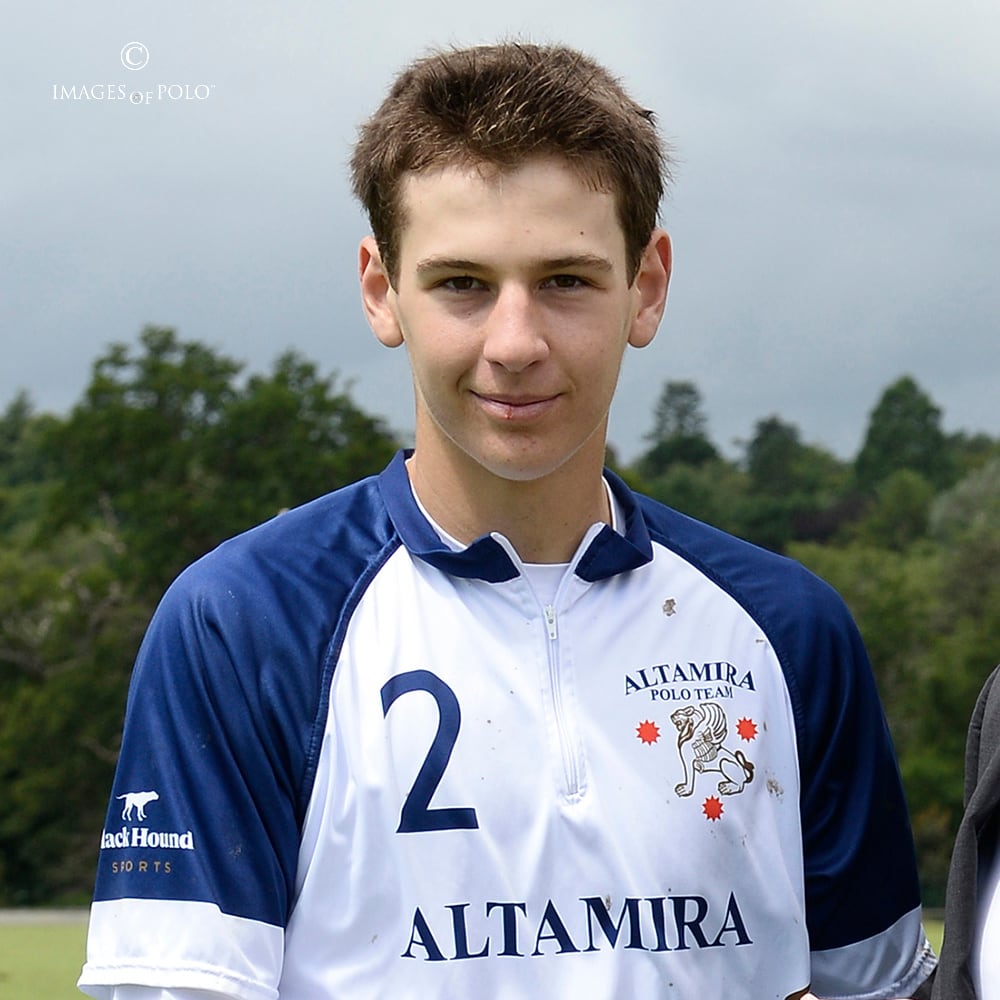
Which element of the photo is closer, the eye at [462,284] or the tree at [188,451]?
the eye at [462,284]

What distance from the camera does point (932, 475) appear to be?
71.1m

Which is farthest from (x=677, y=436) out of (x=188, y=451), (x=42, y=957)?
(x=42, y=957)

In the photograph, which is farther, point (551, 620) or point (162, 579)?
point (162, 579)

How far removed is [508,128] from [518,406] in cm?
40

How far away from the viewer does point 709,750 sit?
273 cm

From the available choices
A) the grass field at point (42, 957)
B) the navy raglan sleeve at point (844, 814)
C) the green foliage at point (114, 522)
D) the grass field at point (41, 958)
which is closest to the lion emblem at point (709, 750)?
the navy raglan sleeve at point (844, 814)

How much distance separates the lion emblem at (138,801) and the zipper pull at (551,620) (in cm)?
62

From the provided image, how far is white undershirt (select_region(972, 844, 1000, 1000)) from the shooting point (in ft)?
7.77

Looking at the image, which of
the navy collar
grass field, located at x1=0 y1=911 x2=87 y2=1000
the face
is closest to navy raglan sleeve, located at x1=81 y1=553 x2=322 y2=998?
the navy collar

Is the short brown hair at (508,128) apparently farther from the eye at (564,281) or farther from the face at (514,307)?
the eye at (564,281)

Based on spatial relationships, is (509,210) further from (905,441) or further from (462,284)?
(905,441)

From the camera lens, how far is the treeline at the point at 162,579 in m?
32.2

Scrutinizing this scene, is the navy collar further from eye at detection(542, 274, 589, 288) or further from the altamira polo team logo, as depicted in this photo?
eye at detection(542, 274, 589, 288)

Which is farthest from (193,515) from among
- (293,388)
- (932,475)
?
(932,475)
